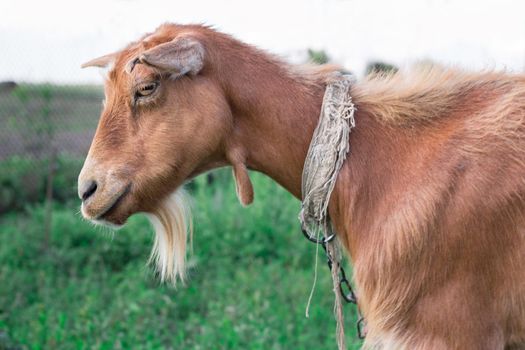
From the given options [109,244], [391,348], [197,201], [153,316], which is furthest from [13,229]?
[391,348]

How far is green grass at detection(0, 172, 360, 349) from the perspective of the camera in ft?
18.5

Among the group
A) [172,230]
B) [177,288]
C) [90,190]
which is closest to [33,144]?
[177,288]

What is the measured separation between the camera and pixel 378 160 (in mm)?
3146

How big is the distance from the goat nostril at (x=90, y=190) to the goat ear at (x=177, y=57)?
0.49 meters

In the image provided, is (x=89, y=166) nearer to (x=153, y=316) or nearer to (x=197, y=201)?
(x=153, y=316)

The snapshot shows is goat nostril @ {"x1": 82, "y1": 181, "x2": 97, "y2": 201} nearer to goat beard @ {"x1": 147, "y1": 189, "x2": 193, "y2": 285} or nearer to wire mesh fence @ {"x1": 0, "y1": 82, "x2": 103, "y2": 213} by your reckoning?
goat beard @ {"x1": 147, "y1": 189, "x2": 193, "y2": 285}

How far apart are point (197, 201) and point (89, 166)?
15.0 feet

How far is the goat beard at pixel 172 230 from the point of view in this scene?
3428mm

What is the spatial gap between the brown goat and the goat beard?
0.07ft

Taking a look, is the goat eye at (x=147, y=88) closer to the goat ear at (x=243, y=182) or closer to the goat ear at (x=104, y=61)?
the goat ear at (x=104, y=61)

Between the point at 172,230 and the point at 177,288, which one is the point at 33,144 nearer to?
the point at 177,288

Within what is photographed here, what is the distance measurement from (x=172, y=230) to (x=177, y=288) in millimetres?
2972

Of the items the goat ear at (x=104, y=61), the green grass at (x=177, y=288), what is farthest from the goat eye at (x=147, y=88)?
the green grass at (x=177, y=288)

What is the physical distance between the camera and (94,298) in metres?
6.23
